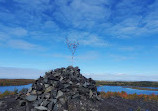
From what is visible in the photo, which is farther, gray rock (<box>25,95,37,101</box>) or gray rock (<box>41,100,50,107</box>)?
gray rock (<box>25,95,37,101</box>)

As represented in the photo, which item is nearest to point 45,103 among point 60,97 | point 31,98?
point 60,97

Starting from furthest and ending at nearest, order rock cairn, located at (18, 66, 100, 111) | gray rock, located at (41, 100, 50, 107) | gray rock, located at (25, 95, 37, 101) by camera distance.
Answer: gray rock, located at (25, 95, 37, 101), rock cairn, located at (18, 66, 100, 111), gray rock, located at (41, 100, 50, 107)

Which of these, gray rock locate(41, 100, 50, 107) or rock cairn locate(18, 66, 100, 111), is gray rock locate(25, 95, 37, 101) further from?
gray rock locate(41, 100, 50, 107)

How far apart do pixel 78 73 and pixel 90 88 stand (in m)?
2.42

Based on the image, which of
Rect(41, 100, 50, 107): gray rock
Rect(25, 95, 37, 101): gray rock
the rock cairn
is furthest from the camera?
Rect(25, 95, 37, 101): gray rock

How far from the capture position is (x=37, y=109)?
10.4m

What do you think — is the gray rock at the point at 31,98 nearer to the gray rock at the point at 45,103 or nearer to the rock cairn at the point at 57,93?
the rock cairn at the point at 57,93

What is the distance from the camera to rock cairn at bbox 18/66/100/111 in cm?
1071

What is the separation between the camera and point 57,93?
462 inches

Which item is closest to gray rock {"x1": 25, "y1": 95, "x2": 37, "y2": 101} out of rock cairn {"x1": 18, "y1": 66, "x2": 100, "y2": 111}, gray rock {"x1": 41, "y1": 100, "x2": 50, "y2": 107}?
rock cairn {"x1": 18, "y1": 66, "x2": 100, "y2": 111}

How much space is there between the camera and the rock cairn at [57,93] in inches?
422

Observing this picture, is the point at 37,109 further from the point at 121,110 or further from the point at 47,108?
the point at 121,110

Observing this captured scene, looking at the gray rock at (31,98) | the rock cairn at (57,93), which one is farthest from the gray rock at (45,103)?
the gray rock at (31,98)

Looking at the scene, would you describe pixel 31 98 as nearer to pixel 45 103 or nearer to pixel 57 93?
pixel 45 103
